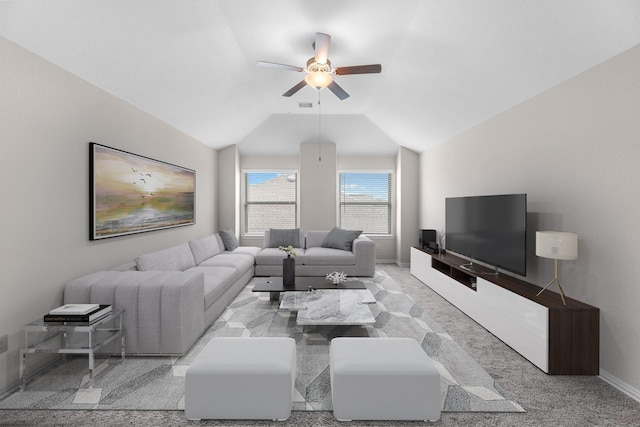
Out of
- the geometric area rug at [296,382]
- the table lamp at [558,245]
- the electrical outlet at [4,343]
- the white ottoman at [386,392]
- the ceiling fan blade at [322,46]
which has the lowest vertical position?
the geometric area rug at [296,382]

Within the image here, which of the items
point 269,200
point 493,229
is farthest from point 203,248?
point 493,229

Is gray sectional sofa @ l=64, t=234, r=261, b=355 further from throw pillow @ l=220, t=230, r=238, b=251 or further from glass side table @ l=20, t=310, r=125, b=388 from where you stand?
throw pillow @ l=220, t=230, r=238, b=251

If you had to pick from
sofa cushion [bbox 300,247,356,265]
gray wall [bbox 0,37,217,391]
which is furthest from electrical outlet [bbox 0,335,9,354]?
sofa cushion [bbox 300,247,356,265]

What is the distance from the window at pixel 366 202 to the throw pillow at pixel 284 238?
153 centimetres

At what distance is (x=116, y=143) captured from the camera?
3.04 metres

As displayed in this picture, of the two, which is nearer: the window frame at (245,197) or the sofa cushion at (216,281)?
the sofa cushion at (216,281)

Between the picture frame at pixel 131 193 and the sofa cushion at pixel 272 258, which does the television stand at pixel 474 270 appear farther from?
the picture frame at pixel 131 193

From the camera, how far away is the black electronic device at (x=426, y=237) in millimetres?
5199

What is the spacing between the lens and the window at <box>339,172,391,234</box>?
695 cm

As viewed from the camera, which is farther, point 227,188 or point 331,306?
point 227,188

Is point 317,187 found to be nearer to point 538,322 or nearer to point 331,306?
point 331,306

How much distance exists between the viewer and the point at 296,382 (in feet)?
7.08

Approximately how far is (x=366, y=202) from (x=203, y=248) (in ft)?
12.6

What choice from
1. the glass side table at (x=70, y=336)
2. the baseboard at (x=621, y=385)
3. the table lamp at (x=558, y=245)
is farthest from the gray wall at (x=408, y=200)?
the glass side table at (x=70, y=336)
